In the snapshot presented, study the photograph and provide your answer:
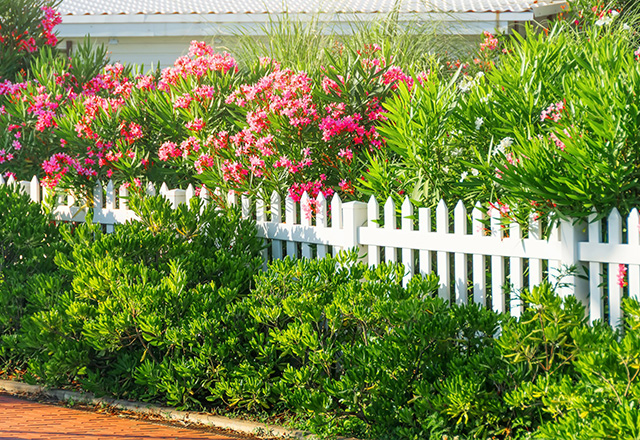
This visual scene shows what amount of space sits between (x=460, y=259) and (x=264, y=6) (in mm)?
11439

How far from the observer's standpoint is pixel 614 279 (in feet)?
14.0

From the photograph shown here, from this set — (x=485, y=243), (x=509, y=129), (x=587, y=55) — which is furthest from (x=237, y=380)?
(x=587, y=55)

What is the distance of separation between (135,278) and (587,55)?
312 cm

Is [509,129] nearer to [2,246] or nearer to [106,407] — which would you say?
[106,407]

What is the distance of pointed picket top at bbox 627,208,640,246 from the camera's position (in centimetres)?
414

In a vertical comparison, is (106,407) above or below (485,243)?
below

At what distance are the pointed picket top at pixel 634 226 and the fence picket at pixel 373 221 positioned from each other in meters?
1.61

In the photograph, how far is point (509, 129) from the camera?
4766 mm

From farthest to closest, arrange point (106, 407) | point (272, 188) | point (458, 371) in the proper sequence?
1. point (272, 188)
2. point (106, 407)
3. point (458, 371)

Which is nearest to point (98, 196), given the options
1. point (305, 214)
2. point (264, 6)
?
point (305, 214)

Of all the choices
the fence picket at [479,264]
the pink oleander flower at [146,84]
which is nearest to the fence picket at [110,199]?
the pink oleander flower at [146,84]

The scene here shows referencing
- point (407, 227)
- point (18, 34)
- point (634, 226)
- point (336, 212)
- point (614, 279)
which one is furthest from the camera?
point (18, 34)

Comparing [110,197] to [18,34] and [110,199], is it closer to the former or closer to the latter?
[110,199]

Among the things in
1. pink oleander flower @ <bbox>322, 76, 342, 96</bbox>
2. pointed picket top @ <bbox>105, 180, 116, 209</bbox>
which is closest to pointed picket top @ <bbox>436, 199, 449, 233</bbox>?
pink oleander flower @ <bbox>322, 76, 342, 96</bbox>
